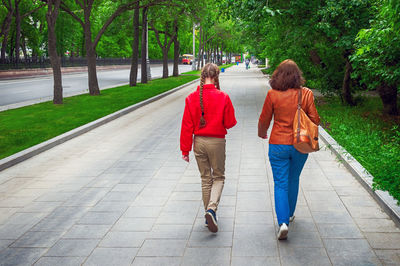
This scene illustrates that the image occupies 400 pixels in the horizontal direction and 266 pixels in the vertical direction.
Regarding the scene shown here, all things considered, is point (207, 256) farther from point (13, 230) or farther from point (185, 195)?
point (13, 230)

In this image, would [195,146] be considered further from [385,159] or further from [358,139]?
[358,139]

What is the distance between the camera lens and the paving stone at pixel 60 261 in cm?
413

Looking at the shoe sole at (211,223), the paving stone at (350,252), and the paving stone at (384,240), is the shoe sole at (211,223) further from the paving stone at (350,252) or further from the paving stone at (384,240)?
the paving stone at (384,240)

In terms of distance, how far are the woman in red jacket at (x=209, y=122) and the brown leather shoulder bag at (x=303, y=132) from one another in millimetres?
689

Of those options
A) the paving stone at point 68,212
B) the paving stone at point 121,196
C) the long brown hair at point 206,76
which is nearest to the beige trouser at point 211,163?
the long brown hair at point 206,76

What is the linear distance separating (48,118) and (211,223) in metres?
10.2

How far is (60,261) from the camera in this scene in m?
4.19

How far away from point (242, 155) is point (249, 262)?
187 inches

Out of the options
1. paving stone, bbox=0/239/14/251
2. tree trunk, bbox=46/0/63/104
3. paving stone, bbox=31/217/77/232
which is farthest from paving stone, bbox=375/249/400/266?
tree trunk, bbox=46/0/63/104

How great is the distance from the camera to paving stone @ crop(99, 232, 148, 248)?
4.53 m

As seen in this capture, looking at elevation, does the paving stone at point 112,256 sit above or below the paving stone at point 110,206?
above

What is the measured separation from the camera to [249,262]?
408 cm

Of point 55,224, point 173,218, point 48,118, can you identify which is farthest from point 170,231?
point 48,118

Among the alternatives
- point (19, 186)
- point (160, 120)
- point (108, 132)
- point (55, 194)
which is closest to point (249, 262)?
point (55, 194)
